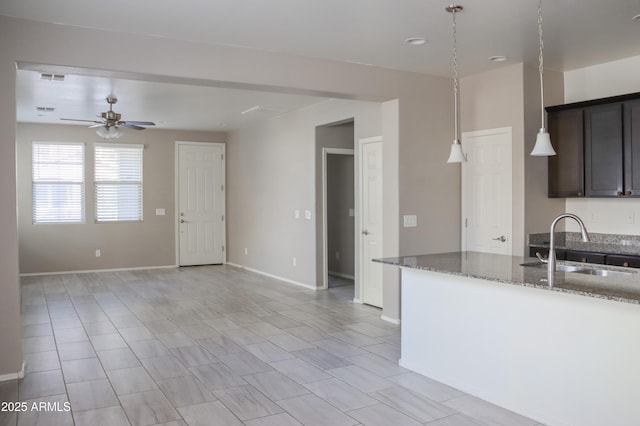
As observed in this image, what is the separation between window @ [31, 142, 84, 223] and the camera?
29.8 feet

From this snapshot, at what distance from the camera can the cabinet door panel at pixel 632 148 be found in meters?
4.65

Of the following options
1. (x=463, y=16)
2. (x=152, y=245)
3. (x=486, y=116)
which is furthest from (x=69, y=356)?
(x=152, y=245)

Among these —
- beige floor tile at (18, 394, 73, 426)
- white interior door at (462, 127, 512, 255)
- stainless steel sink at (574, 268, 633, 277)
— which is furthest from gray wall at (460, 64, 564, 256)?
beige floor tile at (18, 394, 73, 426)

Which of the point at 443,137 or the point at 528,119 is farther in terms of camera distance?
the point at 443,137

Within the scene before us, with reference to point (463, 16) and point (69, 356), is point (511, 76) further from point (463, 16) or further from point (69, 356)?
point (69, 356)

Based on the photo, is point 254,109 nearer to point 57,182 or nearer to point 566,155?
point 57,182

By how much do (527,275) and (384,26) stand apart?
218 cm

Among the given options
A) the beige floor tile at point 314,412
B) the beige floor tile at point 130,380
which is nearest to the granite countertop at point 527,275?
the beige floor tile at point 314,412

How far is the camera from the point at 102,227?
31.3ft

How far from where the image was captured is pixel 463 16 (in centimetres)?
382

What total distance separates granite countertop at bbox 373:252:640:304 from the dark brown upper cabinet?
5.47 feet

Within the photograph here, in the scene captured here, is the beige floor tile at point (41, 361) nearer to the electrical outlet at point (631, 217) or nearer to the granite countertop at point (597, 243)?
the granite countertop at point (597, 243)

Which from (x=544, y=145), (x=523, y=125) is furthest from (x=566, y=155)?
(x=544, y=145)

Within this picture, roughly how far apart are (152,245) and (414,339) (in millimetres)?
7159
